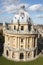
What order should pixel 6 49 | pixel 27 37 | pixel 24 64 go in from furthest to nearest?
pixel 6 49, pixel 27 37, pixel 24 64

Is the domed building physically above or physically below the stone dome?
below

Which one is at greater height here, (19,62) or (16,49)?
(16,49)

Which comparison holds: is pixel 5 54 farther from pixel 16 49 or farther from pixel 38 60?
pixel 38 60

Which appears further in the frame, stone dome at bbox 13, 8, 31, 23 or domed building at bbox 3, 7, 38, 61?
stone dome at bbox 13, 8, 31, 23

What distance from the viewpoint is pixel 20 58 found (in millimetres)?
58688

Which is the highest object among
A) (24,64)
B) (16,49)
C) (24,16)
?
(24,16)

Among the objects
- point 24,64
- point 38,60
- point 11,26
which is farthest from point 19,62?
point 11,26

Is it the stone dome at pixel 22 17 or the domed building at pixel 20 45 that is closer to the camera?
the domed building at pixel 20 45

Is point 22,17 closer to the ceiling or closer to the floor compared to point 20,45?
closer to the ceiling

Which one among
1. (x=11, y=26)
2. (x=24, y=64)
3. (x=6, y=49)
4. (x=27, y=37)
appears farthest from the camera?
(x=11, y=26)

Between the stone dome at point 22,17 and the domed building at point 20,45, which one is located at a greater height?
the stone dome at point 22,17

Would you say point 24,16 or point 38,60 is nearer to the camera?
point 38,60

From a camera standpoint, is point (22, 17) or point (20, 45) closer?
point (20, 45)

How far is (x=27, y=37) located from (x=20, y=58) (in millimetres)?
8197
